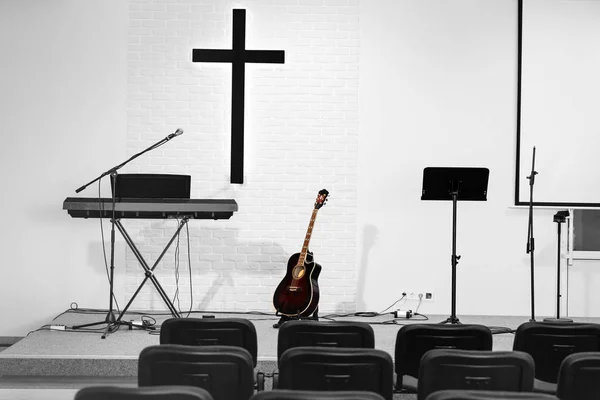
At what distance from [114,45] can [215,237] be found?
213cm

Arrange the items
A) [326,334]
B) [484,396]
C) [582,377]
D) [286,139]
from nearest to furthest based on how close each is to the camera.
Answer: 1. [484,396]
2. [582,377]
3. [326,334]
4. [286,139]

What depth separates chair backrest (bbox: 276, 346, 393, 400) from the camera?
284 cm

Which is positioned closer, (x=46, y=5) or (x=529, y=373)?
(x=529, y=373)

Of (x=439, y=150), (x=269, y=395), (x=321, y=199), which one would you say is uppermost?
(x=439, y=150)

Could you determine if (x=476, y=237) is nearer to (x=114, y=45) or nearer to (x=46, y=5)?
(x=114, y=45)

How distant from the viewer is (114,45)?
278 inches

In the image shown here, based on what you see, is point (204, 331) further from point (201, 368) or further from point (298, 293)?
point (298, 293)

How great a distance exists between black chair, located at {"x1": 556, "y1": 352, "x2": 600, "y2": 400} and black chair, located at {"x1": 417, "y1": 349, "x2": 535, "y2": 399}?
0.45ft

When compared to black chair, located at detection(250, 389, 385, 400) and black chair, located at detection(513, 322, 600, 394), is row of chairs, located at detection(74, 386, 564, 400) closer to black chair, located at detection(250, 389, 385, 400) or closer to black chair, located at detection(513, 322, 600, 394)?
black chair, located at detection(250, 389, 385, 400)

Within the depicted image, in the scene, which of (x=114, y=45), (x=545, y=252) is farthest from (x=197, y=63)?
(x=545, y=252)

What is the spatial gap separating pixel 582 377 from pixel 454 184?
3.27 metres

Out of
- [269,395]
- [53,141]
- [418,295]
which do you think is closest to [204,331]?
[269,395]

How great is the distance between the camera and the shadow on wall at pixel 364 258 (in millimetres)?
7098

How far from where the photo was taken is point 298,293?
5.91 metres
